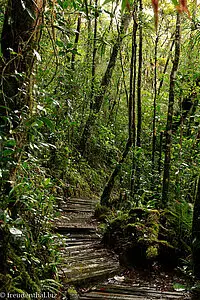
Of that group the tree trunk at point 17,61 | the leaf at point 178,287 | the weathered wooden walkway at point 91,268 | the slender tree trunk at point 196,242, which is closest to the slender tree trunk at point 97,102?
the weathered wooden walkway at point 91,268

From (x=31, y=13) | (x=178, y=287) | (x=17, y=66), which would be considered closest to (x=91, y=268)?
(x=178, y=287)

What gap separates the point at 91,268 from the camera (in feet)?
14.3

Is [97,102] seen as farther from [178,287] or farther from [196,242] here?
[178,287]

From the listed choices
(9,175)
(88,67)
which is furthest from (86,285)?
(88,67)

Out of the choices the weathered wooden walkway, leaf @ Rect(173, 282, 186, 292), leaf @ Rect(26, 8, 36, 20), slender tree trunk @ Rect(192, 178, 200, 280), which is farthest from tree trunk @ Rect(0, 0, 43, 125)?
slender tree trunk @ Rect(192, 178, 200, 280)

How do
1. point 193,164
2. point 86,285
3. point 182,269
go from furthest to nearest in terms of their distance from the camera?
1. point 193,164
2. point 182,269
3. point 86,285

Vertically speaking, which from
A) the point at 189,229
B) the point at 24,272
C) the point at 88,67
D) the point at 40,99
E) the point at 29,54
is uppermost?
the point at 88,67

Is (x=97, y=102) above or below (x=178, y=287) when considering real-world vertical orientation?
above

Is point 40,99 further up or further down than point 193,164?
further up

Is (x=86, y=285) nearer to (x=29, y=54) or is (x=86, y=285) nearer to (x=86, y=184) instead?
(x=29, y=54)

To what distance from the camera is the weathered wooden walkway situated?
12.4ft

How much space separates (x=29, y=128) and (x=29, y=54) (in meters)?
0.66

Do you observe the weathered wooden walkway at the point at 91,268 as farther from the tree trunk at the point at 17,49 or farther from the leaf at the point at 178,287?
the tree trunk at the point at 17,49

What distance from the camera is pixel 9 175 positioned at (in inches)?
107
